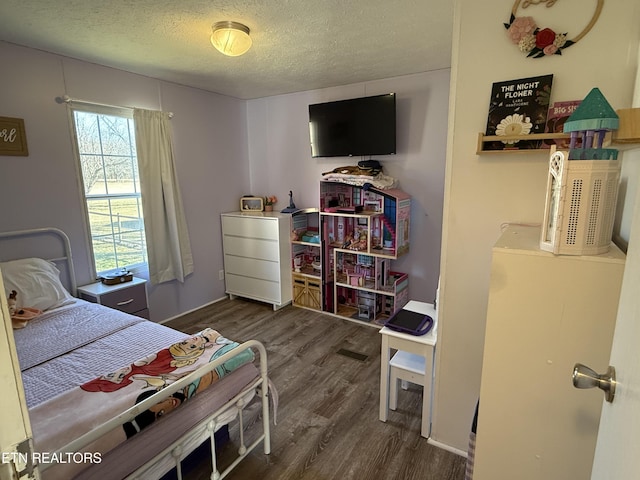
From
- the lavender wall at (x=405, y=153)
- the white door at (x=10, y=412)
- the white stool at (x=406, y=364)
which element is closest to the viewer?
the white door at (x=10, y=412)

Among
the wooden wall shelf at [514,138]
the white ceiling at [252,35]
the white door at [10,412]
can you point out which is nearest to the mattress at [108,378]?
the white door at [10,412]

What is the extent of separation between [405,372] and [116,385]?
1.49 metres

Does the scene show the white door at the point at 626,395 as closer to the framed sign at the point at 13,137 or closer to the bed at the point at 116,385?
the bed at the point at 116,385

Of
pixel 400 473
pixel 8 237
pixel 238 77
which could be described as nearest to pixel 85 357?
pixel 8 237

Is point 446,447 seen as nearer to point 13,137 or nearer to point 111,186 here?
point 111,186

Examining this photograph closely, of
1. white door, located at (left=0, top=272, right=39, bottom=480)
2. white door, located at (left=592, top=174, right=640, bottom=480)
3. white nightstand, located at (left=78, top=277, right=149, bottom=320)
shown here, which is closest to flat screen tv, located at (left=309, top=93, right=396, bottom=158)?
white nightstand, located at (left=78, top=277, right=149, bottom=320)

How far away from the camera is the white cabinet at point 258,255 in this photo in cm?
367

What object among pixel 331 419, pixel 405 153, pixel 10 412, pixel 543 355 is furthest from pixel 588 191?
pixel 405 153

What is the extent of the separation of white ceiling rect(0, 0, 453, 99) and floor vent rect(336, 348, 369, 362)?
241cm

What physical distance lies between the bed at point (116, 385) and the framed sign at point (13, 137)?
1.93 feet

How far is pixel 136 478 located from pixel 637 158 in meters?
1.98

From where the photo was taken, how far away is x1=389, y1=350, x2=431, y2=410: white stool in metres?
1.96

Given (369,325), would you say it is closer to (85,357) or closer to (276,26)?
(85,357)

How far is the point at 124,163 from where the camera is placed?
3180 millimetres
